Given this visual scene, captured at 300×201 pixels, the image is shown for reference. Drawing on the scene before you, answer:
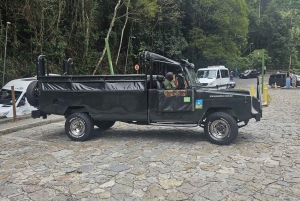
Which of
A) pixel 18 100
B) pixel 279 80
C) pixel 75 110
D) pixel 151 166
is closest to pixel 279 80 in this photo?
pixel 279 80

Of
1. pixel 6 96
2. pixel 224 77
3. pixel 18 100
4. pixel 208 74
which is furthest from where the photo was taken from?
pixel 224 77

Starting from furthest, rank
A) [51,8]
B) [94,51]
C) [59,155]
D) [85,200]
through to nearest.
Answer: [94,51] < [51,8] < [59,155] < [85,200]

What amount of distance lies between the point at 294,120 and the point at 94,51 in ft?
54.4

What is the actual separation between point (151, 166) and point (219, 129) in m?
2.29

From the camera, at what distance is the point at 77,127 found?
802 centimetres

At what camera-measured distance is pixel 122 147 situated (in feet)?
24.0

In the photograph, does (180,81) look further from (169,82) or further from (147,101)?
(147,101)

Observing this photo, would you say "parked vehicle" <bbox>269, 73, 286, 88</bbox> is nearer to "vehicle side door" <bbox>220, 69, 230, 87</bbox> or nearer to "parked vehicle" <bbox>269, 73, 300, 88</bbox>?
"parked vehicle" <bbox>269, 73, 300, 88</bbox>

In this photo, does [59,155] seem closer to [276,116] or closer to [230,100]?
[230,100]

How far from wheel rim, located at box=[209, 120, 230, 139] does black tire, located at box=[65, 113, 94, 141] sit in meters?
3.15

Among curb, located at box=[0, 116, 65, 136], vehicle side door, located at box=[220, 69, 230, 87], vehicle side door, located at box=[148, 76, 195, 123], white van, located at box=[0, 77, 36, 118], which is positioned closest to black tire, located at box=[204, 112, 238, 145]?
vehicle side door, located at box=[148, 76, 195, 123]

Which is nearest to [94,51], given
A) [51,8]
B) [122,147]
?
[51,8]

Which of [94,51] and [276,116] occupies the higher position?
[94,51]

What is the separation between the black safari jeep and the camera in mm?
7199
